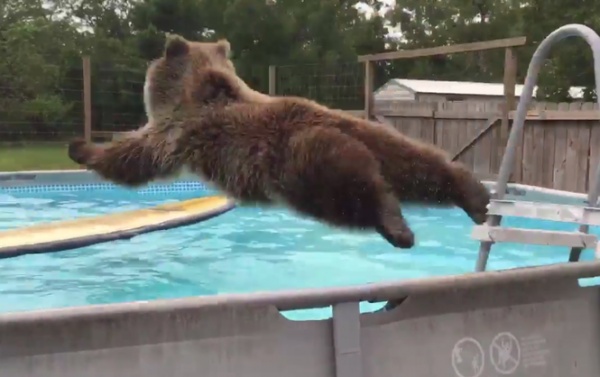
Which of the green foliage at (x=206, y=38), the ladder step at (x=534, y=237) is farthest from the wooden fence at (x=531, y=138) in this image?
the ladder step at (x=534, y=237)

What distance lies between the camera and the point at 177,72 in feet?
7.59

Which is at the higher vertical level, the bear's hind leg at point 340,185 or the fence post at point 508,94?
the fence post at point 508,94

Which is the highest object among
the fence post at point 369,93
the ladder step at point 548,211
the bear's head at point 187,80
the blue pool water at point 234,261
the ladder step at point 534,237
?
the fence post at point 369,93

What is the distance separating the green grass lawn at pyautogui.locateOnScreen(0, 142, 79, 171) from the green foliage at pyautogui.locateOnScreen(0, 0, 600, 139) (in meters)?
0.23

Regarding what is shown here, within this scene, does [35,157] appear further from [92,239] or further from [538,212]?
[538,212]

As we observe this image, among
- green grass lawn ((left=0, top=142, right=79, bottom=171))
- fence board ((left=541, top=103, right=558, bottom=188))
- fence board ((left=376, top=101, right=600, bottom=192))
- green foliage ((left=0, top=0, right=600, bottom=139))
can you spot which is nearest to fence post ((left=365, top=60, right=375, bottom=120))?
fence board ((left=376, top=101, right=600, bottom=192))

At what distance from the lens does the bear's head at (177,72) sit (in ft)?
7.50

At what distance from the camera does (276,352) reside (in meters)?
1.75

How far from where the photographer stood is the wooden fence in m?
8.05

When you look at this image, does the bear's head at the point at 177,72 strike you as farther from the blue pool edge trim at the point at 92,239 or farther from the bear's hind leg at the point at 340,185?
the blue pool edge trim at the point at 92,239

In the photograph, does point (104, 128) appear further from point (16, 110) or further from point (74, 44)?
point (74, 44)

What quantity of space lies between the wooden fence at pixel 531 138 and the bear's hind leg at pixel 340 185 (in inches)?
229

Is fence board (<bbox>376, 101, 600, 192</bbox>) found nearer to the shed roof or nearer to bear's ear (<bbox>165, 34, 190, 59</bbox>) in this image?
bear's ear (<bbox>165, 34, 190, 59</bbox>)

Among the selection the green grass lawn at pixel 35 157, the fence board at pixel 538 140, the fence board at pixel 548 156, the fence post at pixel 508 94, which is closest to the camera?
the fence board at pixel 538 140
